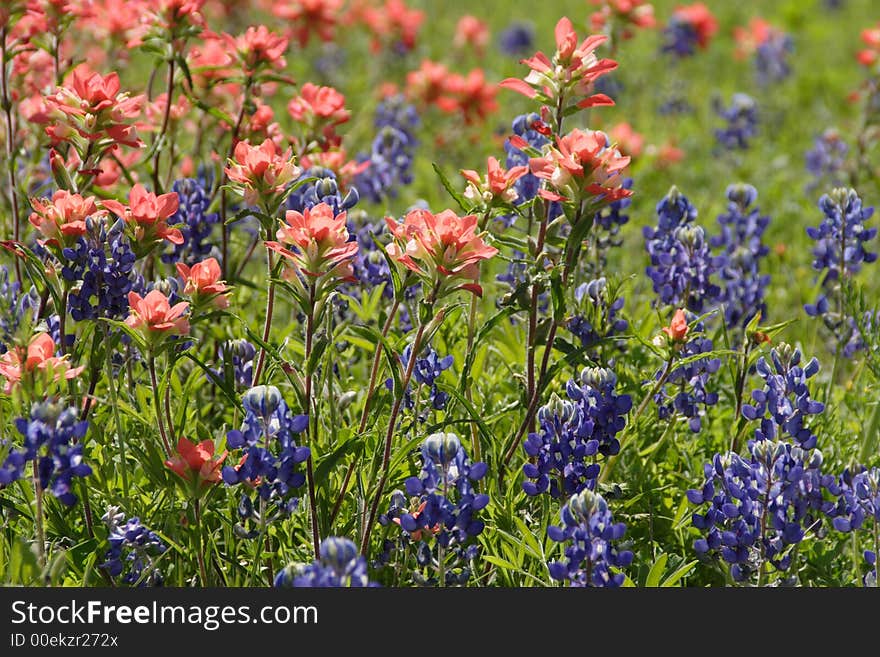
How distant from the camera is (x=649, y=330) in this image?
340 cm

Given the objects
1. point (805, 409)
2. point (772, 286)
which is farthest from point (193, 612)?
point (772, 286)

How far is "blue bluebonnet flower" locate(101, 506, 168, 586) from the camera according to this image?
235 centimetres

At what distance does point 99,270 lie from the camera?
2412 mm

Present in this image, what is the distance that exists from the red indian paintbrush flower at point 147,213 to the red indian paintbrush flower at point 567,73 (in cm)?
82

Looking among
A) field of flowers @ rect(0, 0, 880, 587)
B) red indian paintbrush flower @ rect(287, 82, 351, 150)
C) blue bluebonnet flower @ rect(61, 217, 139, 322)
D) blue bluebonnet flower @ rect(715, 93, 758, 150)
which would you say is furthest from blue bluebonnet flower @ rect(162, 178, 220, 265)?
blue bluebonnet flower @ rect(715, 93, 758, 150)

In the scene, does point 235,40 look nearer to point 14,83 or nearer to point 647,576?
point 14,83

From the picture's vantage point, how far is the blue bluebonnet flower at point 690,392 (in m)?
2.89

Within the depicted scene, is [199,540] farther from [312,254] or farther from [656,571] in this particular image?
[656,571]

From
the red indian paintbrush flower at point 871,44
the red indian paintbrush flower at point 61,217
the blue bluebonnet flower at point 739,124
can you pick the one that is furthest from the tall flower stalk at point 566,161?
the blue bluebonnet flower at point 739,124

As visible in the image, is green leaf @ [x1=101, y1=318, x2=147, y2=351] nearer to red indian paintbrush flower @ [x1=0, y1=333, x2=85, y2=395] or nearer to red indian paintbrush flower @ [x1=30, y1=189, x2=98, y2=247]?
red indian paintbrush flower @ [x1=0, y1=333, x2=85, y2=395]

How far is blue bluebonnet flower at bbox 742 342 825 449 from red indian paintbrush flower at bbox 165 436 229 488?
1.22m

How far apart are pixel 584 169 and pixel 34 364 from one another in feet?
3.97

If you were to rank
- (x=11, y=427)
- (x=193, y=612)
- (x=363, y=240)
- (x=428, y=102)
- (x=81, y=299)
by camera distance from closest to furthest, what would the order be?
(x=193, y=612), (x=81, y=299), (x=11, y=427), (x=363, y=240), (x=428, y=102)

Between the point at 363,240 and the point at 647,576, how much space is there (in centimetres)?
157
